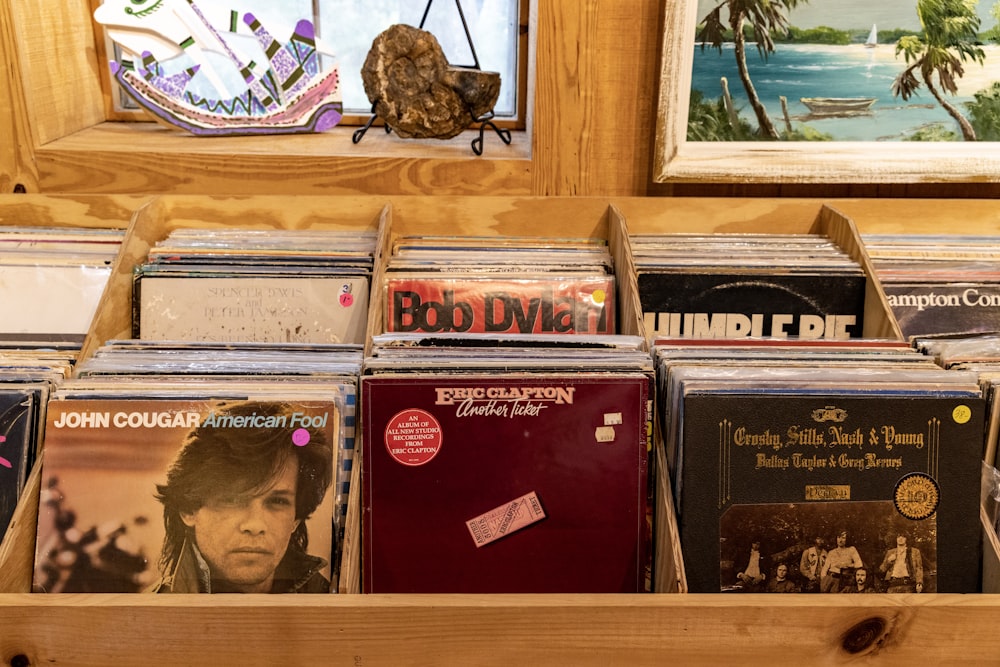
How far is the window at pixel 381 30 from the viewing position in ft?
7.41

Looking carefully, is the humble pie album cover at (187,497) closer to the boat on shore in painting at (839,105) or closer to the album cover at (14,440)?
Result: the album cover at (14,440)

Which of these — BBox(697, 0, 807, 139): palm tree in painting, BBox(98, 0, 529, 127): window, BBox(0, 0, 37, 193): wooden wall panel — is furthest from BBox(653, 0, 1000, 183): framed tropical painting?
BBox(0, 0, 37, 193): wooden wall panel

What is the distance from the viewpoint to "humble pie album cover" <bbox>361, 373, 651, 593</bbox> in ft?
→ 4.25

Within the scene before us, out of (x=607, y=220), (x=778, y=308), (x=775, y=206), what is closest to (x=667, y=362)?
(x=778, y=308)

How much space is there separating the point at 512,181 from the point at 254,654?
45.5 inches

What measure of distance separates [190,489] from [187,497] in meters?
0.01

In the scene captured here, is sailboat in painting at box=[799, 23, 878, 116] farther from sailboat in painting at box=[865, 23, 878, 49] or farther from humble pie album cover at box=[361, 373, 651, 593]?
humble pie album cover at box=[361, 373, 651, 593]

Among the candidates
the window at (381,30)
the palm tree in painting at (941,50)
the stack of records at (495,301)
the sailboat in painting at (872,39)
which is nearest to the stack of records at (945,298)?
the palm tree in painting at (941,50)

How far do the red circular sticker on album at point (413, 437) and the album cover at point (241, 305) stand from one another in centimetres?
39

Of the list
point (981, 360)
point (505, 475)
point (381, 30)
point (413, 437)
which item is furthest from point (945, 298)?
point (381, 30)

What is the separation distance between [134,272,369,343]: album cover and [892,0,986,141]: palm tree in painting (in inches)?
49.6

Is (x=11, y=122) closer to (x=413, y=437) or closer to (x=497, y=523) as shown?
(x=413, y=437)

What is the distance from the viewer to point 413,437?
129 cm

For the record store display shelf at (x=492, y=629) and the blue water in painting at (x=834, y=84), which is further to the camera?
the blue water in painting at (x=834, y=84)
